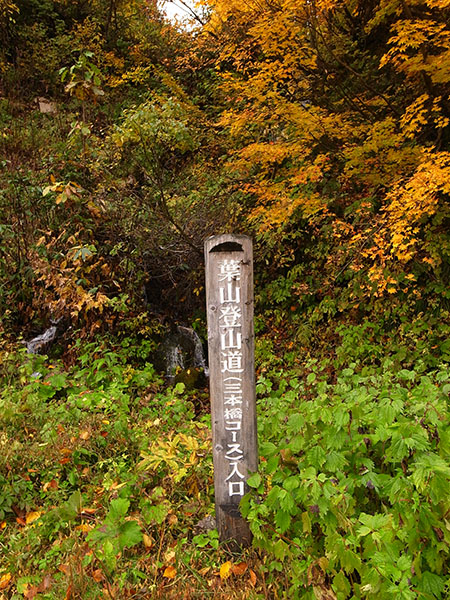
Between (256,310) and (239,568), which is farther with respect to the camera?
(256,310)

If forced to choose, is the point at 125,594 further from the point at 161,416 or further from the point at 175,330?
the point at 175,330

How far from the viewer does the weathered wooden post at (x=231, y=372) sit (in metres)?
2.59

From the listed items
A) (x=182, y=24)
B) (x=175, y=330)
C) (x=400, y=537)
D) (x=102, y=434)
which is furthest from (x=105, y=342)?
(x=182, y=24)

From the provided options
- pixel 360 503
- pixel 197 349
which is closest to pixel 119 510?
pixel 360 503

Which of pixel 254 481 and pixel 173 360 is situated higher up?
pixel 173 360

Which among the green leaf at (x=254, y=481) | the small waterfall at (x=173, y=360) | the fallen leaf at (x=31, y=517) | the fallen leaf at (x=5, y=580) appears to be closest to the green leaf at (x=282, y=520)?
the green leaf at (x=254, y=481)

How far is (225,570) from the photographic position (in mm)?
2580

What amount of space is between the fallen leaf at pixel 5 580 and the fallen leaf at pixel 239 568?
4.63 feet

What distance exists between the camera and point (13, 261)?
6.88 m

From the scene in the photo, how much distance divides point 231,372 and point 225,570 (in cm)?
121

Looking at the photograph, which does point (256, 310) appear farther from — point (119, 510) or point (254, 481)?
point (119, 510)

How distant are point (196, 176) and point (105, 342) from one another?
395 cm

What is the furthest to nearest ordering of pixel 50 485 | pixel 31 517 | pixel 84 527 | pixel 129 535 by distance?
pixel 50 485 → pixel 31 517 → pixel 84 527 → pixel 129 535

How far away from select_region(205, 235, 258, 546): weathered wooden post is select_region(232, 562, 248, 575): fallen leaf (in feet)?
0.44
